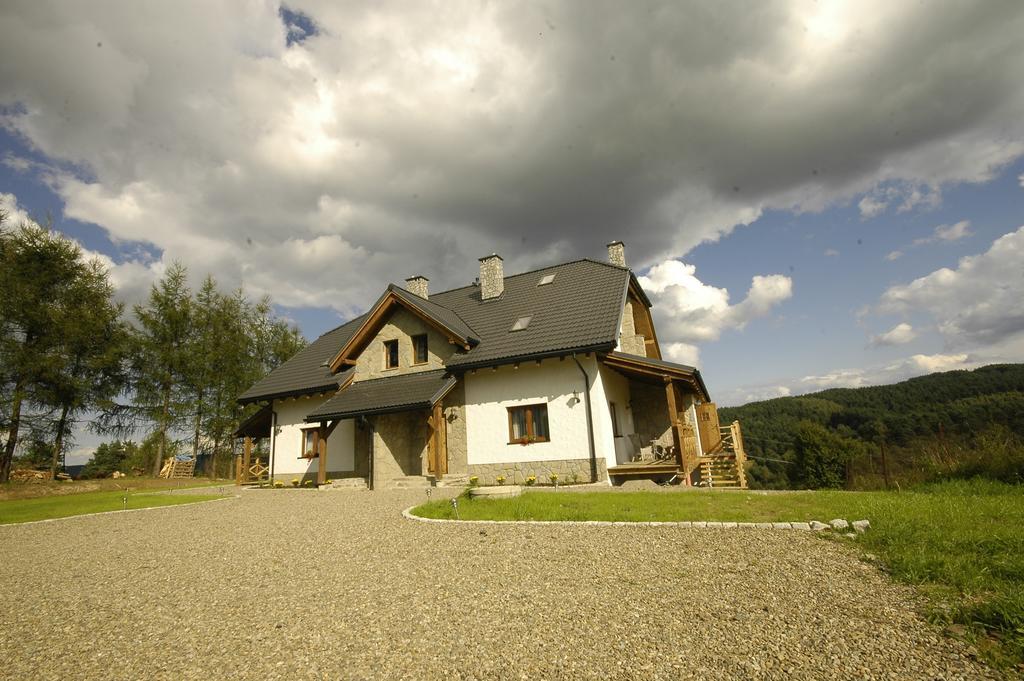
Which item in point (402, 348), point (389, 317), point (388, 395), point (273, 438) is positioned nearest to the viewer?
point (388, 395)

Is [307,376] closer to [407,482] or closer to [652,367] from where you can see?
[407,482]

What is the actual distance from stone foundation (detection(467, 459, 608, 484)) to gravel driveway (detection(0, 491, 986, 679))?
736cm

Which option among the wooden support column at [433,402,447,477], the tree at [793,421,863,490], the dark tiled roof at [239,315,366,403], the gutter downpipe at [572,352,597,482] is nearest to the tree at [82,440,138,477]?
the dark tiled roof at [239,315,366,403]

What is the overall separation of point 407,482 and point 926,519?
1314cm

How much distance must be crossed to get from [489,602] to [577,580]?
0.95 m

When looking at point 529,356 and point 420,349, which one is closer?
point 529,356

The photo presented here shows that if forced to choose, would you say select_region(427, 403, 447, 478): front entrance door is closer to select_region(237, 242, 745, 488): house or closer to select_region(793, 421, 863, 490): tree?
select_region(237, 242, 745, 488): house

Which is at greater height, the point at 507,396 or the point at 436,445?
the point at 507,396

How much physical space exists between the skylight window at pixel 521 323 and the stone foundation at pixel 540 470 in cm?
447

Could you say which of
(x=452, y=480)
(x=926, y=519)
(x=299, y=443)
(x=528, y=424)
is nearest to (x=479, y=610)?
(x=926, y=519)

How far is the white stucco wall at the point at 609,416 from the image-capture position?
14.4m

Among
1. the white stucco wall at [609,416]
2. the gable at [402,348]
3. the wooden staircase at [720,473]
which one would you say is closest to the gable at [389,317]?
the gable at [402,348]

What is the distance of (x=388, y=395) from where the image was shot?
55.1 feet

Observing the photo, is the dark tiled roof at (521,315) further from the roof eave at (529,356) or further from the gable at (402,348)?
the gable at (402,348)
